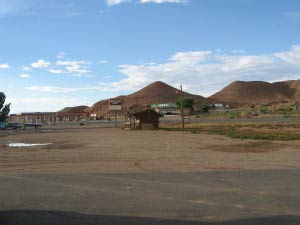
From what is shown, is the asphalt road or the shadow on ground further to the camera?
the asphalt road

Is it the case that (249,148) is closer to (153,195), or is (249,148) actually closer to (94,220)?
(153,195)

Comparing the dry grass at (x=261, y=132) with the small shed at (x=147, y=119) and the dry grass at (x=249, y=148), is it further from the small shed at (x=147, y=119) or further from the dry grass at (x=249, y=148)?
the small shed at (x=147, y=119)

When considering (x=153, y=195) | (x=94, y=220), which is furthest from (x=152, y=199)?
(x=94, y=220)

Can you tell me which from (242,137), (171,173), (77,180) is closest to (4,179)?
(77,180)

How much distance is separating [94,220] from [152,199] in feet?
7.70

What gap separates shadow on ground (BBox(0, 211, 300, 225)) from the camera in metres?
8.38

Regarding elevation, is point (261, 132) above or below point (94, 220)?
above

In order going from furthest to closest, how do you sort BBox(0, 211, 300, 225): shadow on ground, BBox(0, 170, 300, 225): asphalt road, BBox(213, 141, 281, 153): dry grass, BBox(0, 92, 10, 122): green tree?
BBox(0, 92, 10, 122): green tree → BBox(213, 141, 281, 153): dry grass → BBox(0, 170, 300, 225): asphalt road → BBox(0, 211, 300, 225): shadow on ground

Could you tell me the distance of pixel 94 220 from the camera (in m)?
8.63

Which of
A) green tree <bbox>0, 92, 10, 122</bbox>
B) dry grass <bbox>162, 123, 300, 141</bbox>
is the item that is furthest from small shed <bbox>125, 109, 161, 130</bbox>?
green tree <bbox>0, 92, 10, 122</bbox>

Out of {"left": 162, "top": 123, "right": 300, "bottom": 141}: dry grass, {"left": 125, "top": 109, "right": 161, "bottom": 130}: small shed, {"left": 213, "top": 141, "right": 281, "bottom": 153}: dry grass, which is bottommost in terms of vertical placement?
{"left": 213, "top": 141, "right": 281, "bottom": 153}: dry grass

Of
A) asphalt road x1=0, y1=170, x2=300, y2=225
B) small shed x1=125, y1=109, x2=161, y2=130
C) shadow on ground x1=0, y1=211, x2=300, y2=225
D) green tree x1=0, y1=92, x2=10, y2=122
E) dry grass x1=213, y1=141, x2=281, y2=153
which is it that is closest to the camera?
shadow on ground x1=0, y1=211, x2=300, y2=225

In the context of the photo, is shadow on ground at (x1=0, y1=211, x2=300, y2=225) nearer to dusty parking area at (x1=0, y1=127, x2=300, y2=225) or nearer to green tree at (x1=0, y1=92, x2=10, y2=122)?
dusty parking area at (x1=0, y1=127, x2=300, y2=225)

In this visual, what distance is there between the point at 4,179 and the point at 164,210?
693 cm
